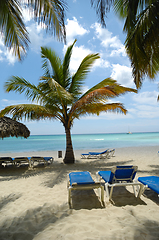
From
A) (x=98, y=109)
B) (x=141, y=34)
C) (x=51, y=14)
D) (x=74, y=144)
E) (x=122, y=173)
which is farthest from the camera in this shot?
(x=74, y=144)

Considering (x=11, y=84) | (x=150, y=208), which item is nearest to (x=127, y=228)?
(x=150, y=208)

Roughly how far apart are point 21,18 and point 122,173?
4.27m

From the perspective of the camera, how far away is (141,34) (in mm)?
3990

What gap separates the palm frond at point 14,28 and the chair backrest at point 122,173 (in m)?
3.69

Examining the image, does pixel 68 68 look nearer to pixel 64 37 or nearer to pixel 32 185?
pixel 64 37

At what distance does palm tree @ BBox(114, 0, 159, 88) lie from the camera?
3.76 meters

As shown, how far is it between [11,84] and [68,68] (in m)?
3.24

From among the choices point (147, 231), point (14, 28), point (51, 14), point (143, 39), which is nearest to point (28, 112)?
point (14, 28)

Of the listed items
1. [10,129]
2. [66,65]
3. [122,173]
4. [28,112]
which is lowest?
[122,173]

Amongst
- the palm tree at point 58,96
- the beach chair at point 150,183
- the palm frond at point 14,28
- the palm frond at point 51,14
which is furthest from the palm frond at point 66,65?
the beach chair at point 150,183

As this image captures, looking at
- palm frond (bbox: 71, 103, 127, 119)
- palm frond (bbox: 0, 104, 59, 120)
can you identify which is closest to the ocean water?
palm frond (bbox: 0, 104, 59, 120)

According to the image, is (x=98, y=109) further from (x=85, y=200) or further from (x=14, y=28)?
(x=14, y=28)

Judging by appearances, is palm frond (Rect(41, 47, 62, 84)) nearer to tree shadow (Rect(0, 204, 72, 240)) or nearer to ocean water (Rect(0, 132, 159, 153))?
tree shadow (Rect(0, 204, 72, 240))

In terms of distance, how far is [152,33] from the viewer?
12.6ft
